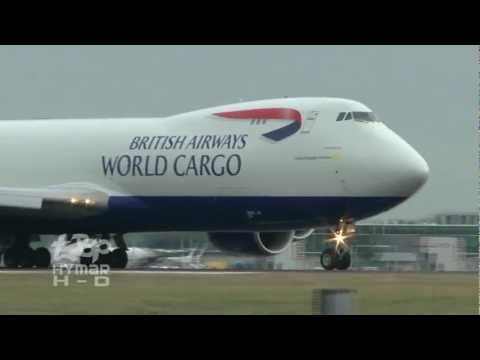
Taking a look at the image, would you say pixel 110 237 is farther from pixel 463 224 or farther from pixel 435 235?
pixel 463 224

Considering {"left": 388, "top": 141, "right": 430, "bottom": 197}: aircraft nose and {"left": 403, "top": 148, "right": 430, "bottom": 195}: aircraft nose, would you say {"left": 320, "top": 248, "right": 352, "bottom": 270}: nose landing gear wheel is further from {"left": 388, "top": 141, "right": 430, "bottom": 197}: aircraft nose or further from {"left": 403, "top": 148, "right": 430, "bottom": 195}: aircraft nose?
{"left": 403, "top": 148, "right": 430, "bottom": 195}: aircraft nose

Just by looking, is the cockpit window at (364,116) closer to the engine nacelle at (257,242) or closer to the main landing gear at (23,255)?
the engine nacelle at (257,242)

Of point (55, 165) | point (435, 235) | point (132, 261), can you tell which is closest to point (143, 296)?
point (55, 165)

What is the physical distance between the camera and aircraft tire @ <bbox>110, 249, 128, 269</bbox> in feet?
141

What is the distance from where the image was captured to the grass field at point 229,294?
906 inches

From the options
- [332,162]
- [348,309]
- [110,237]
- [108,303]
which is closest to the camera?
[348,309]

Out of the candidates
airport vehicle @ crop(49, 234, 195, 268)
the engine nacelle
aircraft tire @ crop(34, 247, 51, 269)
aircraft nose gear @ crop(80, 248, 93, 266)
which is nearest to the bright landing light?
the engine nacelle

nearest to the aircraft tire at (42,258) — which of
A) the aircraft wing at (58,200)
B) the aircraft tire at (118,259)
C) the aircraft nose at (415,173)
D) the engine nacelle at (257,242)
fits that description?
the aircraft tire at (118,259)

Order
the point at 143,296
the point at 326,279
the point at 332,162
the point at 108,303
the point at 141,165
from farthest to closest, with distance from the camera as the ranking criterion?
the point at 141,165
the point at 332,162
the point at 326,279
the point at 143,296
the point at 108,303

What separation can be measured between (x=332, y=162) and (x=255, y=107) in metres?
3.34

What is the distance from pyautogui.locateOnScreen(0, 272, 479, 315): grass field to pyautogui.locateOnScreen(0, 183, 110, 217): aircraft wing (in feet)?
19.8

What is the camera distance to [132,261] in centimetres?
4766

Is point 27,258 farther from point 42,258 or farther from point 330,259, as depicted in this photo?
point 330,259

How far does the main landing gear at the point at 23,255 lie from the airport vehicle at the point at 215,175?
6cm
